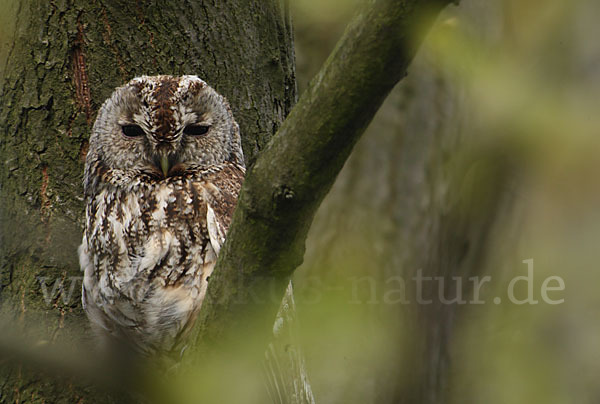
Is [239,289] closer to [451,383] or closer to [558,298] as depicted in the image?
[451,383]

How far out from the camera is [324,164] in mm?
1734

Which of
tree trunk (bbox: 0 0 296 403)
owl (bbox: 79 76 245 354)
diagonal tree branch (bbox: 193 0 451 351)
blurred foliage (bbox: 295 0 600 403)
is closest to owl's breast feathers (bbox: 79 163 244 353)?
owl (bbox: 79 76 245 354)

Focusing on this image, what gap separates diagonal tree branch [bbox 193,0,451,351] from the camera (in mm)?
1587

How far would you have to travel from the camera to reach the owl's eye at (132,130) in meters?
2.93

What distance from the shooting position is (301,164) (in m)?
1.74

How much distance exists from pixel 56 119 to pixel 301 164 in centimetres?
152

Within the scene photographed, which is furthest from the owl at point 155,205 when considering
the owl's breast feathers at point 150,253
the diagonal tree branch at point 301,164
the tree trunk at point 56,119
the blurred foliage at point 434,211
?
the blurred foliage at point 434,211

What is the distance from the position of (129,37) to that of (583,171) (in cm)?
665

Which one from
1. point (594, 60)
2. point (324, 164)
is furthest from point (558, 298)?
point (324, 164)

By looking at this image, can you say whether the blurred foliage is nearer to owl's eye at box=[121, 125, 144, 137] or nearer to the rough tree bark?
the rough tree bark

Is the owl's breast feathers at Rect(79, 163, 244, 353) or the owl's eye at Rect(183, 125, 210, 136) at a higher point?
the owl's eye at Rect(183, 125, 210, 136)

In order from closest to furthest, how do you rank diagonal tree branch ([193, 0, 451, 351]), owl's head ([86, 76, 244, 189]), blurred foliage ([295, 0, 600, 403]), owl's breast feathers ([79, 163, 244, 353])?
diagonal tree branch ([193, 0, 451, 351]), owl's breast feathers ([79, 163, 244, 353]), owl's head ([86, 76, 244, 189]), blurred foliage ([295, 0, 600, 403])

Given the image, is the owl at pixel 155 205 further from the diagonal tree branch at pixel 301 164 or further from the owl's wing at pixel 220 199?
the diagonal tree branch at pixel 301 164

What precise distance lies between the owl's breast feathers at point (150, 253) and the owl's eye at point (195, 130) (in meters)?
0.20
